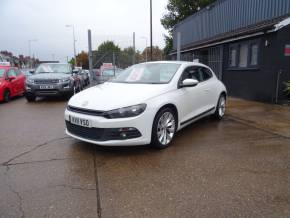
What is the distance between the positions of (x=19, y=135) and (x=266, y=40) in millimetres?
8783

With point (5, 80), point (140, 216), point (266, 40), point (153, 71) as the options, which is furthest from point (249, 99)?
point (5, 80)

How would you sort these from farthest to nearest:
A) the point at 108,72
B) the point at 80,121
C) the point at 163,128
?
1. the point at 108,72
2. the point at 163,128
3. the point at 80,121

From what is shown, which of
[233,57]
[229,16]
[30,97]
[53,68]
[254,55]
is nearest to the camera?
[254,55]

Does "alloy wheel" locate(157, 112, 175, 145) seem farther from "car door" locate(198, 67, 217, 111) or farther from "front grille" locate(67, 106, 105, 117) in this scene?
"car door" locate(198, 67, 217, 111)

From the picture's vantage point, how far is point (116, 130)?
400 centimetres

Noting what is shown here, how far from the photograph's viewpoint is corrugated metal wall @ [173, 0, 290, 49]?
9982mm

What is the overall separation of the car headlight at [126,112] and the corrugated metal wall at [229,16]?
8.02m

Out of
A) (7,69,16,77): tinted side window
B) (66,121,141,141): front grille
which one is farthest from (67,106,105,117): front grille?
(7,69,16,77): tinted side window

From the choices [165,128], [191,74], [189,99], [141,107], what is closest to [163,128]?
[165,128]

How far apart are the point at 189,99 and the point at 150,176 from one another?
2.21 m

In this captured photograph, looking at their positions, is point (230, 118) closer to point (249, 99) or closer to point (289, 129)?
point (289, 129)

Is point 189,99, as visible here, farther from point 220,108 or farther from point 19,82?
point 19,82

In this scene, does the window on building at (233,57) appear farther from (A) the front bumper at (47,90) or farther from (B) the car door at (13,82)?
(B) the car door at (13,82)

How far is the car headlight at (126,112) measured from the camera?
13.1 ft
